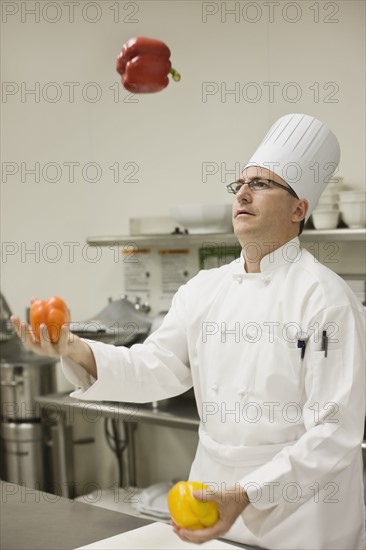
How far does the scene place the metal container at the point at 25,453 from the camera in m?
3.43

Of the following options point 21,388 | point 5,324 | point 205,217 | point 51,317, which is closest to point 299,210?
point 51,317

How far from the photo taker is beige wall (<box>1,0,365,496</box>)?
3061 millimetres

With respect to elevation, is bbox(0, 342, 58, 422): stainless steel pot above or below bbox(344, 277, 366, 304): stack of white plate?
below

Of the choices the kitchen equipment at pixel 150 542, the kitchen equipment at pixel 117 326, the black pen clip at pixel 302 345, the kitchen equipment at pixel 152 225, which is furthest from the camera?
the kitchen equipment at pixel 152 225

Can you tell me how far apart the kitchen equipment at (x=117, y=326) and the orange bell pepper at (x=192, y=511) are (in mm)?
1790

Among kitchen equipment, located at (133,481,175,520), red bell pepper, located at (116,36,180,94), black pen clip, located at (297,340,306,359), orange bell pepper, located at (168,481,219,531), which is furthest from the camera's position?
kitchen equipment, located at (133,481,175,520)

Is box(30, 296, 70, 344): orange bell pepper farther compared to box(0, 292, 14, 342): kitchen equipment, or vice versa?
box(0, 292, 14, 342): kitchen equipment

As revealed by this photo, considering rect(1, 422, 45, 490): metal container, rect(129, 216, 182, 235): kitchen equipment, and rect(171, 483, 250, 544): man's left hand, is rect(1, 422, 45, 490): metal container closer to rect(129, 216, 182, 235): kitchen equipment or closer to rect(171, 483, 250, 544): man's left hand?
rect(129, 216, 182, 235): kitchen equipment

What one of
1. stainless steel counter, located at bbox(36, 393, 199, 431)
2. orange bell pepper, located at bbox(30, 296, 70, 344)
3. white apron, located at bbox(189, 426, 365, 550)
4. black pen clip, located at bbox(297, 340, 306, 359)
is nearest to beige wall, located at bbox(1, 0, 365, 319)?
stainless steel counter, located at bbox(36, 393, 199, 431)

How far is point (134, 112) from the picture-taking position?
3.60m


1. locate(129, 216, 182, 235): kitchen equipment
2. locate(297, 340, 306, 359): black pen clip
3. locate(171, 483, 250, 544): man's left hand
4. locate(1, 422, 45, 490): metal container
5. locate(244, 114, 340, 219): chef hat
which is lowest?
locate(1, 422, 45, 490): metal container

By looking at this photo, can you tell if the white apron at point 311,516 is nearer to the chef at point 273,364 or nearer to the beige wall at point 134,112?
the chef at point 273,364

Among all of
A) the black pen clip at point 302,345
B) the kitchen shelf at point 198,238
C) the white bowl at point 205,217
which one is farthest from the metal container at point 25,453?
the black pen clip at point 302,345

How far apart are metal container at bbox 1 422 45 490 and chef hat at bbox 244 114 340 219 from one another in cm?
196
